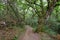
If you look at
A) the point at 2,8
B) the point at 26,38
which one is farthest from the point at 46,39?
the point at 2,8

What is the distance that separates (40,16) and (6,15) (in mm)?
3217

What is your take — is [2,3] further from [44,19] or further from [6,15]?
[44,19]

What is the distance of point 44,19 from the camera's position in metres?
10.9

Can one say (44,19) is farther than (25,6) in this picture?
No

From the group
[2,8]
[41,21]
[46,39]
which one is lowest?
[46,39]

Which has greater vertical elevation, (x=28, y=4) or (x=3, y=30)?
(x=28, y=4)

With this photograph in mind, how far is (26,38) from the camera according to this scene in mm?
9297

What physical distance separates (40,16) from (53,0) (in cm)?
155

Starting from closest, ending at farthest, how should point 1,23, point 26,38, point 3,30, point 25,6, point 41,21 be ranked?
point 26,38, point 41,21, point 3,30, point 1,23, point 25,6

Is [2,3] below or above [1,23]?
above

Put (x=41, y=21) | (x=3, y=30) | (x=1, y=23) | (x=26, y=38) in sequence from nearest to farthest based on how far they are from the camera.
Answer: (x=26, y=38) → (x=41, y=21) → (x=3, y=30) → (x=1, y=23)

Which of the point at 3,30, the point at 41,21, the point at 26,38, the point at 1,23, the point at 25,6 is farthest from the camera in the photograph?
the point at 25,6

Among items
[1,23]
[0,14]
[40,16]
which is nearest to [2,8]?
[0,14]

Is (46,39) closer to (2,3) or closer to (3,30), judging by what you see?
(3,30)
